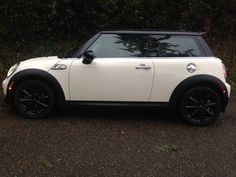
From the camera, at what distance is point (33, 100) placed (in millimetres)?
7113

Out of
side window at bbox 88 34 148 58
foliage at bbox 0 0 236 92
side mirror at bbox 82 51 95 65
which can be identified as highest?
side window at bbox 88 34 148 58

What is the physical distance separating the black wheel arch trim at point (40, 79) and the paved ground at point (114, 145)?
1.26 feet

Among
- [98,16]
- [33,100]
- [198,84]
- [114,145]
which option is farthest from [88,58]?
[98,16]

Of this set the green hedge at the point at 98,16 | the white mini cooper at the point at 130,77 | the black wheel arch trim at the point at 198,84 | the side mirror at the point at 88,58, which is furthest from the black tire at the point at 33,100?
the green hedge at the point at 98,16

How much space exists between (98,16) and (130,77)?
5.22 meters

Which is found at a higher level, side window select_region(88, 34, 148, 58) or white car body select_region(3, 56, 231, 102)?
side window select_region(88, 34, 148, 58)

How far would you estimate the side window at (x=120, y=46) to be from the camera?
707 centimetres

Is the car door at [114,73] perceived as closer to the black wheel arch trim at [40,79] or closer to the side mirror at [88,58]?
the side mirror at [88,58]

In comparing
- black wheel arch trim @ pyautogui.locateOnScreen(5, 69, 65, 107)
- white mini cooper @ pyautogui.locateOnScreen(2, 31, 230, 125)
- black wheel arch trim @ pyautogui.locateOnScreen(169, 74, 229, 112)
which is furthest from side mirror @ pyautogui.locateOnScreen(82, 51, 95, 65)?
black wheel arch trim @ pyautogui.locateOnScreen(169, 74, 229, 112)

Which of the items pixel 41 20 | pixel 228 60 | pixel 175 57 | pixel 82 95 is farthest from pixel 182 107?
pixel 41 20

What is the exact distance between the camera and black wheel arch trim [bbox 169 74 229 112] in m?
6.99

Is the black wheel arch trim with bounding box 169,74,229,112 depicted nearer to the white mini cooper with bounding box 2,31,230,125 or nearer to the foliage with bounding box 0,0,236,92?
the white mini cooper with bounding box 2,31,230,125

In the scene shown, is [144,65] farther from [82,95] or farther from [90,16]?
[90,16]

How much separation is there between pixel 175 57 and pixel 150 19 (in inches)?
210
